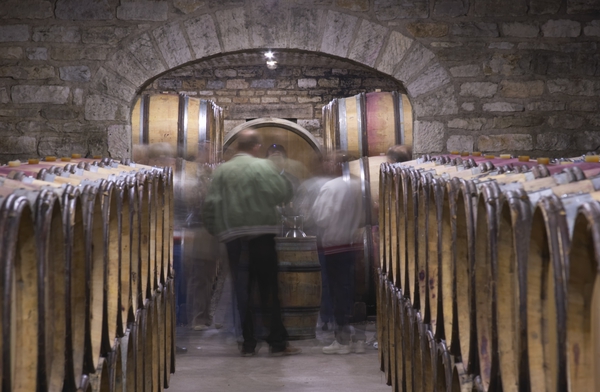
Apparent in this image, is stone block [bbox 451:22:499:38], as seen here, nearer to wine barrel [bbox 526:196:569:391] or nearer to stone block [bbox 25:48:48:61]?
stone block [bbox 25:48:48:61]

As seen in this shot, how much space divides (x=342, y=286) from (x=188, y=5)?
7.95 feet

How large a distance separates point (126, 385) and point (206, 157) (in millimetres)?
3619

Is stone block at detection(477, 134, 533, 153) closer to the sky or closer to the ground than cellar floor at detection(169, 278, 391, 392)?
closer to the sky

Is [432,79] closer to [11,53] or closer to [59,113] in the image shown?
[59,113]

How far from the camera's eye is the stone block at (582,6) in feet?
18.1

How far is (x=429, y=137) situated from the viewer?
18.1ft

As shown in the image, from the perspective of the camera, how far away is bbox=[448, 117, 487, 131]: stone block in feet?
18.2

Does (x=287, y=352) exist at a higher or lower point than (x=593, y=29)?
lower

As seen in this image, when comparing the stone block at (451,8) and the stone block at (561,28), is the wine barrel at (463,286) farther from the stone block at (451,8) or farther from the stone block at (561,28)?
the stone block at (561,28)

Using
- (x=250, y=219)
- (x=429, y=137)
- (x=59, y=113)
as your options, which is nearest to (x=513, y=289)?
(x=250, y=219)

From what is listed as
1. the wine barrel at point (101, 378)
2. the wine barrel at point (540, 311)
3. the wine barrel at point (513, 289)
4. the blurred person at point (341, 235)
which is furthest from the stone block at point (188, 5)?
the wine barrel at point (540, 311)

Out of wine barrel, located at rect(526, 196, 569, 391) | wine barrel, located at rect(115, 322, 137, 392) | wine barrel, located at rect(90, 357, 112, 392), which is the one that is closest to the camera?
wine barrel, located at rect(526, 196, 569, 391)

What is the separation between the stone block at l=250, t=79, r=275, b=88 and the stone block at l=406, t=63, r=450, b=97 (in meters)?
5.19

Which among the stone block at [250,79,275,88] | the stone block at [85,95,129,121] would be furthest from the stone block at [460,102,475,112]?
the stone block at [250,79,275,88]
